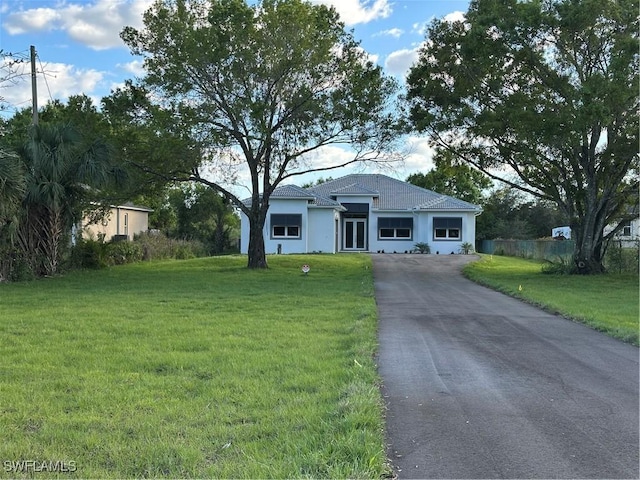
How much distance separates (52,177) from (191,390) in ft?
50.7

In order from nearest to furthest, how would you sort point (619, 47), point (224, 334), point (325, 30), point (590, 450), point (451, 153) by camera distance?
point (590, 450) < point (224, 334) < point (619, 47) < point (325, 30) < point (451, 153)

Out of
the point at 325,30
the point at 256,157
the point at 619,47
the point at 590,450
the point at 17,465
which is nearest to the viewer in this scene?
the point at 17,465

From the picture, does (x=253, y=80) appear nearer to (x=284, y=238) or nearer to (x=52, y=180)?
(x=52, y=180)

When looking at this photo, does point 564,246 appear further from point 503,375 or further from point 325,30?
point 503,375

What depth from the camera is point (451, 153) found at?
24234 mm

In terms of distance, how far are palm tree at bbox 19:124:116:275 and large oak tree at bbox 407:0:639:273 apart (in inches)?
480

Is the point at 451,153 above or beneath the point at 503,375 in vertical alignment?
above

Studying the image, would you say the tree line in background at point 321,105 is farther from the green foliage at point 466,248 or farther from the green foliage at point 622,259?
the green foliage at point 466,248

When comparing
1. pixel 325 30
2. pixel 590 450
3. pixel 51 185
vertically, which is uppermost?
pixel 325 30

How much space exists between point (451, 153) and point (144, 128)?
41.5ft

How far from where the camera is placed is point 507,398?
5.69 meters

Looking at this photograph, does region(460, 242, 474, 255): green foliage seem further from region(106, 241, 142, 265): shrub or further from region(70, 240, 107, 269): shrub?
region(70, 240, 107, 269): shrub

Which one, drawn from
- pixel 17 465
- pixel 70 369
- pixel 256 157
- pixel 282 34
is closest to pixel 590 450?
pixel 17 465

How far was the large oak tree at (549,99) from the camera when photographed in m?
18.2
